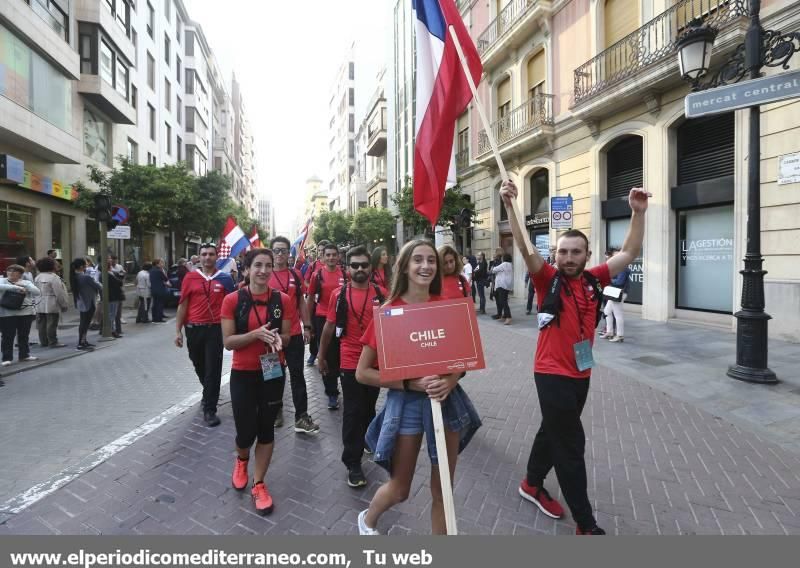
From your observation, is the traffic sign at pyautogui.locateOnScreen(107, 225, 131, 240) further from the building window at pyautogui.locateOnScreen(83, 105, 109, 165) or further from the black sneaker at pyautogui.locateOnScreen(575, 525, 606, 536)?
the black sneaker at pyautogui.locateOnScreen(575, 525, 606, 536)

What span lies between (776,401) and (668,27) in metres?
10.4

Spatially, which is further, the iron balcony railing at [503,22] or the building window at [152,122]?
the building window at [152,122]

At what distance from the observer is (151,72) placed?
28.6 metres

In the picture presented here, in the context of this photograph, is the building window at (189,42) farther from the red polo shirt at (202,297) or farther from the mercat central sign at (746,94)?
the mercat central sign at (746,94)

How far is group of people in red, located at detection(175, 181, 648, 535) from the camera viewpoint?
238 centimetres

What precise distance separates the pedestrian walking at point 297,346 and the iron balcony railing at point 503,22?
52.0 ft

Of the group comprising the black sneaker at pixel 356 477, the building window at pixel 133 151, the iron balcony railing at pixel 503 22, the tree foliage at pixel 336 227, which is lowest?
the black sneaker at pixel 356 477

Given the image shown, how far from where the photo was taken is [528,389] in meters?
5.89

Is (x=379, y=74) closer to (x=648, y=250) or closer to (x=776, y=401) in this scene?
(x=648, y=250)

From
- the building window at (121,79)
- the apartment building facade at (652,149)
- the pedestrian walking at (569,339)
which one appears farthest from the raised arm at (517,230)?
the building window at (121,79)

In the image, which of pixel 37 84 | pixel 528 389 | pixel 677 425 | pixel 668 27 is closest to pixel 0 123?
pixel 37 84

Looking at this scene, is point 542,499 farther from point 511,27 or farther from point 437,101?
point 511,27

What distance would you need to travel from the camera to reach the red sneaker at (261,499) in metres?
3.02

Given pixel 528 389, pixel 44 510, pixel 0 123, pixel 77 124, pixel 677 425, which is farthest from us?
pixel 77 124
